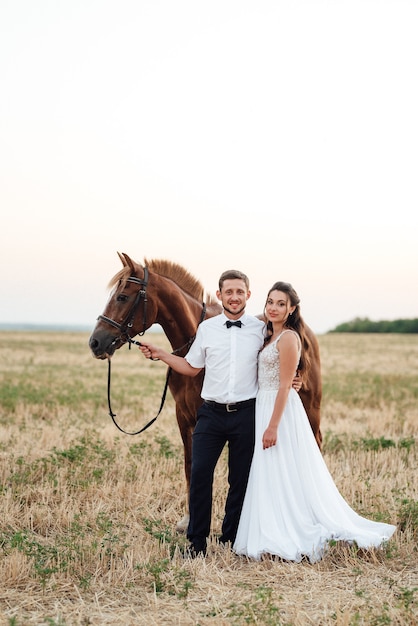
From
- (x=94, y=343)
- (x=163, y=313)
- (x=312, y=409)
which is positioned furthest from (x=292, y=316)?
(x=312, y=409)

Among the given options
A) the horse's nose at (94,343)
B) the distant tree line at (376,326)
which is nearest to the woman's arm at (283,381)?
the horse's nose at (94,343)

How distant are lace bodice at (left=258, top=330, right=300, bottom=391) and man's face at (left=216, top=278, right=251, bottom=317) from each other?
41 cm

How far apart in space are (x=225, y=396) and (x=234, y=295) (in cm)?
85

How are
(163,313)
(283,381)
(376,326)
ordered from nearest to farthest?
(283,381) < (163,313) < (376,326)

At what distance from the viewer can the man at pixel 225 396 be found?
5.41 m

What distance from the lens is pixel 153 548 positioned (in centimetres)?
541

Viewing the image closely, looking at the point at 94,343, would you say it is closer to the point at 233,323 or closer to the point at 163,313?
the point at 163,313

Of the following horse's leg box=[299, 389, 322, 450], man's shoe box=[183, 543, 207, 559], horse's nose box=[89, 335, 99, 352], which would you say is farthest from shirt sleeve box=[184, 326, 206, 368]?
horse's leg box=[299, 389, 322, 450]

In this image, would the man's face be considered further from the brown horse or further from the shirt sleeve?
the brown horse

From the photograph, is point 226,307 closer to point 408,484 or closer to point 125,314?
point 125,314

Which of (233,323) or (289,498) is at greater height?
(233,323)

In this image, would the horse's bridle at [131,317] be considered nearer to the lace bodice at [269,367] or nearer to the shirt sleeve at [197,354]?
the shirt sleeve at [197,354]

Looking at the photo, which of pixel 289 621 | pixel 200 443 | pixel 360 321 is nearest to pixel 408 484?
pixel 200 443

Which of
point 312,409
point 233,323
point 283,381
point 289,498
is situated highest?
point 233,323
